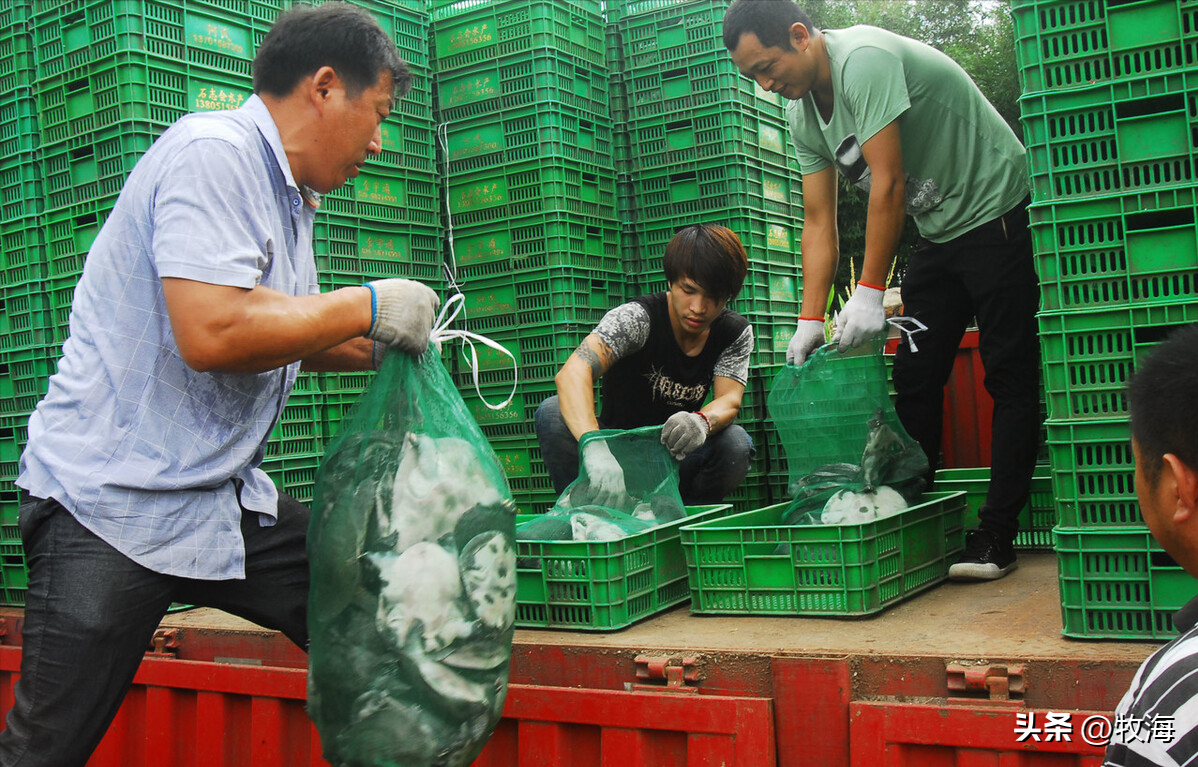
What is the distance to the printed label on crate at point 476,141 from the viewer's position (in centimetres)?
458

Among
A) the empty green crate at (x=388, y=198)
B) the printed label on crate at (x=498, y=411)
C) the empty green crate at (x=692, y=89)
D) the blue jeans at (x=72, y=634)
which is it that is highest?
the empty green crate at (x=692, y=89)

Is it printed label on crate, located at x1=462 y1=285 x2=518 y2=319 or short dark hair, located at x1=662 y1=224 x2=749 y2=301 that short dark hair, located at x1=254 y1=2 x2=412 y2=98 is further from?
printed label on crate, located at x1=462 y1=285 x2=518 y2=319

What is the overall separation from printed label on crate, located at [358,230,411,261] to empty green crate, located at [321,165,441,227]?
6 centimetres

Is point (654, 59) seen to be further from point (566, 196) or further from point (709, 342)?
point (709, 342)

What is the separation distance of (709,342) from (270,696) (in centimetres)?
221

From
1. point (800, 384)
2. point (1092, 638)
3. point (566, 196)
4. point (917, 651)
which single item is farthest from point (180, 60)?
point (1092, 638)

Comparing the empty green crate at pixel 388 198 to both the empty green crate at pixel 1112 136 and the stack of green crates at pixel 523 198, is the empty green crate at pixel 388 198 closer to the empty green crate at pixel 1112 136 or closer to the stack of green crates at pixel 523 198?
the stack of green crates at pixel 523 198

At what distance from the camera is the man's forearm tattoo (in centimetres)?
375

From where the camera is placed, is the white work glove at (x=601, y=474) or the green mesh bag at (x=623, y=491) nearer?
the green mesh bag at (x=623, y=491)

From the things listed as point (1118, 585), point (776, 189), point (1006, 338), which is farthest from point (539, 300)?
point (1118, 585)

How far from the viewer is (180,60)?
3.61 meters

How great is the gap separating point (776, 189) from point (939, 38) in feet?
62.3

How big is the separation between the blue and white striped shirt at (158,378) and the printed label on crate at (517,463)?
2361 millimetres

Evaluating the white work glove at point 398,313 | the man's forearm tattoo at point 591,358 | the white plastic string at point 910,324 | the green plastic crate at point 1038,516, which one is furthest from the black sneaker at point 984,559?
the white work glove at point 398,313
